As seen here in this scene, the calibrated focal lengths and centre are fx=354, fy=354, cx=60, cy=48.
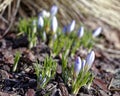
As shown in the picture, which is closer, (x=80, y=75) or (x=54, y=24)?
(x=80, y=75)

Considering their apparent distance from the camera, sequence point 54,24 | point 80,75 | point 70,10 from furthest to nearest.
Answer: point 70,10 → point 54,24 → point 80,75

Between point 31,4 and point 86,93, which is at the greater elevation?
point 31,4

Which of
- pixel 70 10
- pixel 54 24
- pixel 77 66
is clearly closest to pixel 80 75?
pixel 77 66

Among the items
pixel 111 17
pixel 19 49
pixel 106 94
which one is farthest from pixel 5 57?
pixel 111 17

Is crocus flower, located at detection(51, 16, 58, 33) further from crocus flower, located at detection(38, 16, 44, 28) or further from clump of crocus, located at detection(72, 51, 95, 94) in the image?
clump of crocus, located at detection(72, 51, 95, 94)

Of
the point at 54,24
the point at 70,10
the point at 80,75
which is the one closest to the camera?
the point at 80,75

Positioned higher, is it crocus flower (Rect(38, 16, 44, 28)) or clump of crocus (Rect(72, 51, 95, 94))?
crocus flower (Rect(38, 16, 44, 28))

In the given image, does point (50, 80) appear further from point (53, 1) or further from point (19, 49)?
point (53, 1)

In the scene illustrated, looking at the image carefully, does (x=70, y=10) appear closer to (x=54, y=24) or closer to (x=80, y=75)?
(x=54, y=24)

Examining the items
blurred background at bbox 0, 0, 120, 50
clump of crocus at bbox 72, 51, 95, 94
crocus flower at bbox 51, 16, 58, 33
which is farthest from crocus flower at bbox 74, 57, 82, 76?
blurred background at bbox 0, 0, 120, 50

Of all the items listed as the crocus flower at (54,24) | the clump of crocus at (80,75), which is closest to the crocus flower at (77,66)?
the clump of crocus at (80,75)

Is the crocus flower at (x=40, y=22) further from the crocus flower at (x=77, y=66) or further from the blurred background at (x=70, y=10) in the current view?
the crocus flower at (x=77, y=66)
